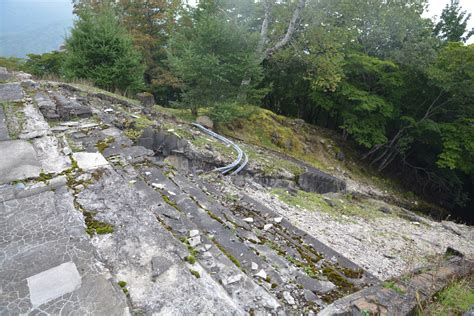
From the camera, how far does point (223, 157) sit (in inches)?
227

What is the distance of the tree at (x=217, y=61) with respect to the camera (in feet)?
22.1

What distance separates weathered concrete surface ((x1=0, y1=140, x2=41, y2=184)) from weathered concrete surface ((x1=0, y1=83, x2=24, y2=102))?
195 centimetres

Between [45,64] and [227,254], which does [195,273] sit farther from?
[45,64]

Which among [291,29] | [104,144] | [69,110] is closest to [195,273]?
[104,144]

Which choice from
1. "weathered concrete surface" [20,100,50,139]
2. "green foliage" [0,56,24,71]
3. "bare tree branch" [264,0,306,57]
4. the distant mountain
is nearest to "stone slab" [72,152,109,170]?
"weathered concrete surface" [20,100,50,139]

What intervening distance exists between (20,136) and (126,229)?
238cm

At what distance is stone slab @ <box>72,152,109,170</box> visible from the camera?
9.40 ft

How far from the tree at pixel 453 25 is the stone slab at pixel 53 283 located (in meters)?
20.8

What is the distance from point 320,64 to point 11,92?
896 cm

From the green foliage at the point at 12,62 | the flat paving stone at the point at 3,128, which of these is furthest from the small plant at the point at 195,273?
the green foliage at the point at 12,62

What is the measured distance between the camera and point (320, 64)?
9422 mm

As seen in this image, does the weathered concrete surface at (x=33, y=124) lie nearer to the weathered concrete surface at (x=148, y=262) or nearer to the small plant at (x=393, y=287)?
the weathered concrete surface at (x=148, y=262)

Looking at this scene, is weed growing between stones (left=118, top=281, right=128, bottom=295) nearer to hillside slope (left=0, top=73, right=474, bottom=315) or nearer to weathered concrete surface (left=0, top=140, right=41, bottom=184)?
hillside slope (left=0, top=73, right=474, bottom=315)

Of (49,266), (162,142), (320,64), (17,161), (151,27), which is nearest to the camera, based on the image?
(49,266)
